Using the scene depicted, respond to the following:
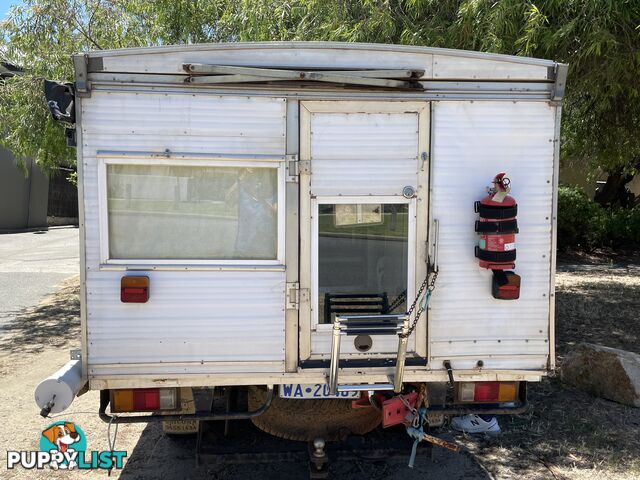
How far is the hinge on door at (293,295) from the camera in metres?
3.20

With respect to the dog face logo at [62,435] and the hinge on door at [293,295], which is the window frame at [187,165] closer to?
the hinge on door at [293,295]

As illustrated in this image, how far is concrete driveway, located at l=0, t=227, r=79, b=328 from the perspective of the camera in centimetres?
968

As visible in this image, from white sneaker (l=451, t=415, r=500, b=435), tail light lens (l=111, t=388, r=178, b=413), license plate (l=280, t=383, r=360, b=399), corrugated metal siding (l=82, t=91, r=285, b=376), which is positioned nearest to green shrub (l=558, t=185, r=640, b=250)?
white sneaker (l=451, t=415, r=500, b=435)

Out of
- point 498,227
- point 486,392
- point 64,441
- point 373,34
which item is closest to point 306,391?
point 486,392

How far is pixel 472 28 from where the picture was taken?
18.5 feet

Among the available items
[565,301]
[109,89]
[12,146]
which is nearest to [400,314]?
[109,89]

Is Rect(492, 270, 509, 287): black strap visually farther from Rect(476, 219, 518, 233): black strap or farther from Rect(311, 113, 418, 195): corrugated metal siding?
Rect(311, 113, 418, 195): corrugated metal siding

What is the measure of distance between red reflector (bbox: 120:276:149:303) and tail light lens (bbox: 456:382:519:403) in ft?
6.29

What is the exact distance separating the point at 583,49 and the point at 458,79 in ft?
9.31

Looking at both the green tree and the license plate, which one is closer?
A: the license plate

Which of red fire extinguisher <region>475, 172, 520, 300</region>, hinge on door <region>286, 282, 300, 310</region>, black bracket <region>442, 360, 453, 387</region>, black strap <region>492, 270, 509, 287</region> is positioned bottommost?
black bracket <region>442, 360, 453, 387</region>

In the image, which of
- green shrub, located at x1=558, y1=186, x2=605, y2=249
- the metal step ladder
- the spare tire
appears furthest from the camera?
green shrub, located at x1=558, y1=186, x2=605, y2=249

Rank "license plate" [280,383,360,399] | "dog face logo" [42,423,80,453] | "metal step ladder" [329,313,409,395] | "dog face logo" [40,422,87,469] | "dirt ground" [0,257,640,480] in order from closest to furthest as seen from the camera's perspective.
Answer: "metal step ladder" [329,313,409,395]
"license plate" [280,383,360,399]
"dirt ground" [0,257,640,480]
"dog face logo" [40,422,87,469]
"dog face logo" [42,423,80,453]

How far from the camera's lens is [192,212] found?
321cm
